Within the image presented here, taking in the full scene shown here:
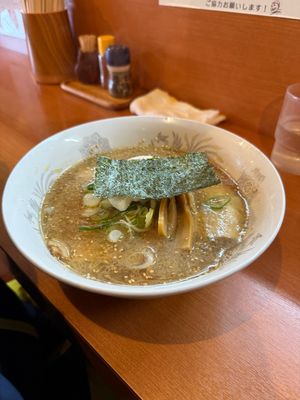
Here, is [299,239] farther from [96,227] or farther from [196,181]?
[96,227]

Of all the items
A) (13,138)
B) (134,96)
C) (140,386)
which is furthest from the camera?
(134,96)

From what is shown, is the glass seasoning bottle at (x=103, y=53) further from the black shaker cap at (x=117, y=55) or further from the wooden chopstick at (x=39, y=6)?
the wooden chopstick at (x=39, y=6)

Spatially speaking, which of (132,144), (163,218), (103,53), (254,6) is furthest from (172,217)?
(103,53)

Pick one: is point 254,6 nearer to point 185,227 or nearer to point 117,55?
point 117,55

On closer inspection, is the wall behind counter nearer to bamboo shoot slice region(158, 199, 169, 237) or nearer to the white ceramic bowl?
the white ceramic bowl

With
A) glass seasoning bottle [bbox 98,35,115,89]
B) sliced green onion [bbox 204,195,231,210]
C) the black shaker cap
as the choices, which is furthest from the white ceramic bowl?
glass seasoning bottle [bbox 98,35,115,89]

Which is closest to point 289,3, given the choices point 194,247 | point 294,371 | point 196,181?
point 196,181

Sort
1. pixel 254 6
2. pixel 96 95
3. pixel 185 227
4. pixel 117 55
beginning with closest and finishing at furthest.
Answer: pixel 185 227 < pixel 254 6 < pixel 117 55 < pixel 96 95
